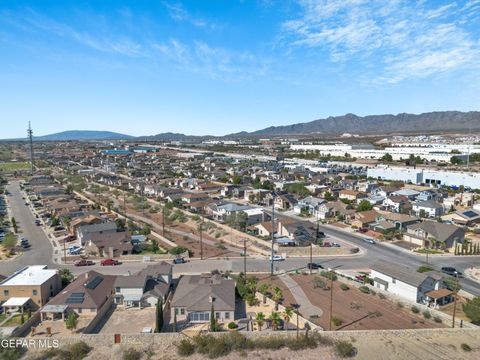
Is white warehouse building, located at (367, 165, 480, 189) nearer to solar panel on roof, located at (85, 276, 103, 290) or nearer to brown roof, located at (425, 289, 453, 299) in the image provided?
brown roof, located at (425, 289, 453, 299)

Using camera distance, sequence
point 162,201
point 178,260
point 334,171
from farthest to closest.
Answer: point 334,171, point 162,201, point 178,260

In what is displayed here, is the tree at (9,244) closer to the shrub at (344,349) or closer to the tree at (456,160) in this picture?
the shrub at (344,349)

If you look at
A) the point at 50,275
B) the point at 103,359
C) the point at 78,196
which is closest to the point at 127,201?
the point at 78,196

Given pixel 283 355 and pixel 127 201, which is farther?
pixel 127 201

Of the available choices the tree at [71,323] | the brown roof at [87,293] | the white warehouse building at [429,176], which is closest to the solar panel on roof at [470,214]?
the white warehouse building at [429,176]

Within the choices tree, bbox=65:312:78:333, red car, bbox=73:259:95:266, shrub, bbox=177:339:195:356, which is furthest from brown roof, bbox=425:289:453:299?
red car, bbox=73:259:95:266

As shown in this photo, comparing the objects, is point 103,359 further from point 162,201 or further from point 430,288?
point 162,201
